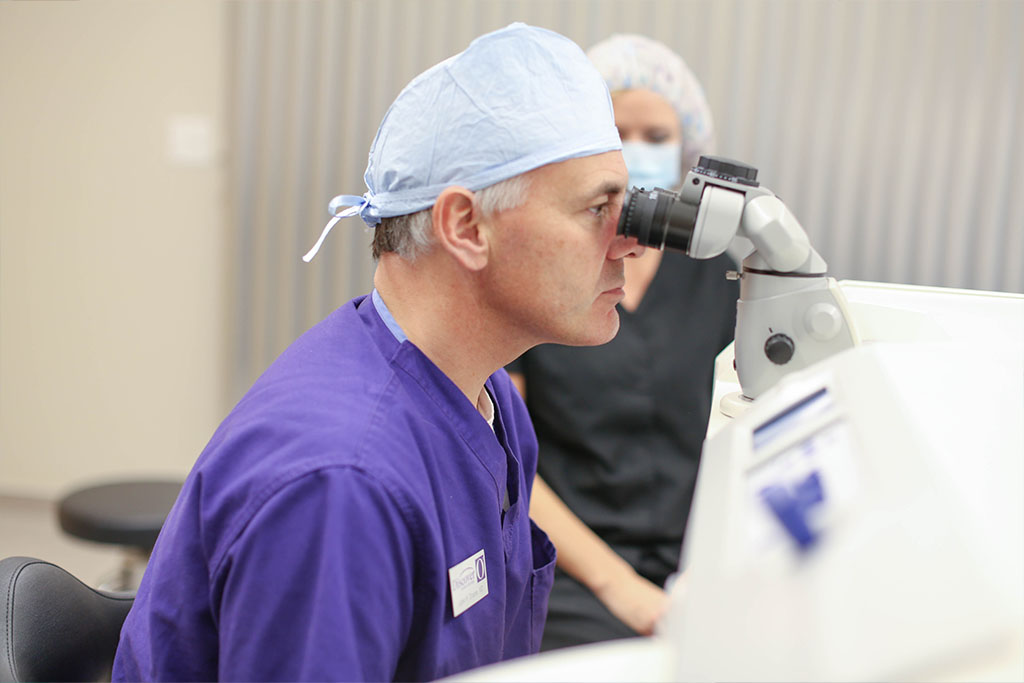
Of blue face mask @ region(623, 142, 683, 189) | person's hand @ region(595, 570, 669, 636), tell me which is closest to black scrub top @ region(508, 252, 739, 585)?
person's hand @ region(595, 570, 669, 636)

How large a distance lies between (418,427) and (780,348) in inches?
18.2

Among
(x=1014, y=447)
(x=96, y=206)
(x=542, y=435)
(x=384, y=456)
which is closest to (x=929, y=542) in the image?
(x=1014, y=447)

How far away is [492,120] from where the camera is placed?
1.06 metres

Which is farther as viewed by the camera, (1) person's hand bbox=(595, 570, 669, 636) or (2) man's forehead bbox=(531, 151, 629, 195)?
(1) person's hand bbox=(595, 570, 669, 636)

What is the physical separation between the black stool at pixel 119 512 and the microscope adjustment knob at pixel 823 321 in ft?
5.26

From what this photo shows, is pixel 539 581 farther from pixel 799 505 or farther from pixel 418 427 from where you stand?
pixel 799 505

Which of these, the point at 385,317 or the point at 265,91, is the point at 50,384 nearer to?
the point at 265,91

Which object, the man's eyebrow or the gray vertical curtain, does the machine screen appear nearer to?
the man's eyebrow

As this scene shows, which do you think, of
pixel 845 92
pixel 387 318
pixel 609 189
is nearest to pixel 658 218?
Result: pixel 609 189

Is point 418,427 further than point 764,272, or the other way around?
point 764,272

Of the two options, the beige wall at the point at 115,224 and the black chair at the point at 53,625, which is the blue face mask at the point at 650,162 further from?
the beige wall at the point at 115,224

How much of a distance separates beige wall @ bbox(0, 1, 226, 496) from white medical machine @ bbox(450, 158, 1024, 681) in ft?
8.45

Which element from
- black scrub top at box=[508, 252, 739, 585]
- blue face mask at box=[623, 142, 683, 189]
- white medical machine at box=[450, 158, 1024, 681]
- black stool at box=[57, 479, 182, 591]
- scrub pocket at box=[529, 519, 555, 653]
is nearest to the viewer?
white medical machine at box=[450, 158, 1024, 681]

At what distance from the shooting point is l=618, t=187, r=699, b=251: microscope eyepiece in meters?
1.04
